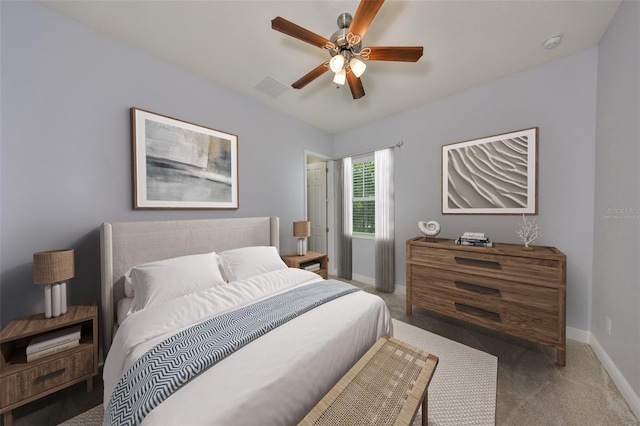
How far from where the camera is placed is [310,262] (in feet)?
10.6

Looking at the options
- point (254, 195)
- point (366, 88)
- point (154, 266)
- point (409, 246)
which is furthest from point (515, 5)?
point (154, 266)

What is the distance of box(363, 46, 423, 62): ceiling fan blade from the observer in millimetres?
1579

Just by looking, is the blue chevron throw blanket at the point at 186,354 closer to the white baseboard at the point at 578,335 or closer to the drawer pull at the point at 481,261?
the drawer pull at the point at 481,261

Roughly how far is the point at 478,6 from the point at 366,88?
48.0 inches

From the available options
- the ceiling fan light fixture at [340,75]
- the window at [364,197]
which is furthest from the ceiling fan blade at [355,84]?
the window at [364,197]

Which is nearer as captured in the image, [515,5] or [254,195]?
[515,5]

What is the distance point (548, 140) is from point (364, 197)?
2.31 meters

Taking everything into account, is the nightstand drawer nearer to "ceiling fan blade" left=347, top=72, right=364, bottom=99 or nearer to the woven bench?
the woven bench

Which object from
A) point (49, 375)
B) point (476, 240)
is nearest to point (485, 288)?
point (476, 240)

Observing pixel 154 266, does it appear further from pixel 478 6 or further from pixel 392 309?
pixel 478 6

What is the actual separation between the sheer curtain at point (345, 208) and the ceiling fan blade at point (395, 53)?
225 centimetres

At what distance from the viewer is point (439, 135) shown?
2951 mm

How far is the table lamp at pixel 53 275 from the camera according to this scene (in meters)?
1.43

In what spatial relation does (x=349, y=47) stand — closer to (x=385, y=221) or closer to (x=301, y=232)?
(x=301, y=232)
